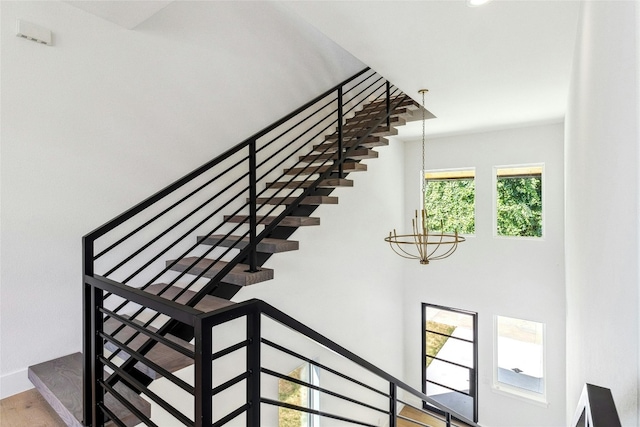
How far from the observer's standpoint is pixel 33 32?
7.33 ft

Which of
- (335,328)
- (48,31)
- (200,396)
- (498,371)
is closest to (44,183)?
(48,31)

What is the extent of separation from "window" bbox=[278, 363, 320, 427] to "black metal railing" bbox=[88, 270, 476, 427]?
0.02m

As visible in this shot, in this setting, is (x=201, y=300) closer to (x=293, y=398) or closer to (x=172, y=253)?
(x=172, y=253)

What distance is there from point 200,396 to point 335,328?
3962 mm

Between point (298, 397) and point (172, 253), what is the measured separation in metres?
2.51

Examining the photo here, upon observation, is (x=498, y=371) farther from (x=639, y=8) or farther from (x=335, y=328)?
(x=639, y=8)

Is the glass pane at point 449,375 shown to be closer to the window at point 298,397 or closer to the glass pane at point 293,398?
the window at point 298,397

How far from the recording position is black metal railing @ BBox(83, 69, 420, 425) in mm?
1691

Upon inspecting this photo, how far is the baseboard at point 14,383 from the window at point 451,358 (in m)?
5.92

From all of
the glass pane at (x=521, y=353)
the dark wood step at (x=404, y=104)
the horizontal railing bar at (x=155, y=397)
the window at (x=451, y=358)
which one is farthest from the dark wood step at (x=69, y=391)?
the glass pane at (x=521, y=353)

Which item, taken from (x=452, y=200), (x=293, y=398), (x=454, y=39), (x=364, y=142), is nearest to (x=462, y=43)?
(x=454, y=39)

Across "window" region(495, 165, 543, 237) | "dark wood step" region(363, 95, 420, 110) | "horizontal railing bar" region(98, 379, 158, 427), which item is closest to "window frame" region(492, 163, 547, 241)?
"window" region(495, 165, 543, 237)

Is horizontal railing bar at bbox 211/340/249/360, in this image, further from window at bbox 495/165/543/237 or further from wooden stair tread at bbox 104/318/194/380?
window at bbox 495/165/543/237

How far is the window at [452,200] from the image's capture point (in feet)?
20.3
